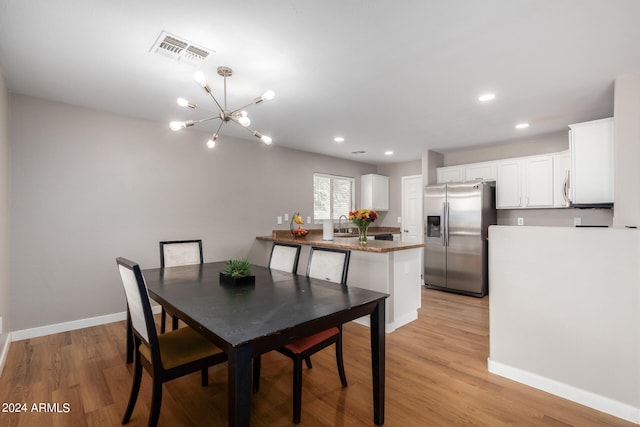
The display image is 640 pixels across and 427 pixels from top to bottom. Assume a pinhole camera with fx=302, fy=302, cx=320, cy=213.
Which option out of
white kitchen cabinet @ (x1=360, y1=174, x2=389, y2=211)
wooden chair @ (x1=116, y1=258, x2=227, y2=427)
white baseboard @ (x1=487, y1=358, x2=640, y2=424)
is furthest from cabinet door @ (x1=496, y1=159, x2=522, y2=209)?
wooden chair @ (x1=116, y1=258, x2=227, y2=427)

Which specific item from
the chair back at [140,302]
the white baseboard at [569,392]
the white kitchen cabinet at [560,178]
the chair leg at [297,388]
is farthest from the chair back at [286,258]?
the white kitchen cabinet at [560,178]

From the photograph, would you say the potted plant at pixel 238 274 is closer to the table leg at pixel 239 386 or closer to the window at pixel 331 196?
the table leg at pixel 239 386

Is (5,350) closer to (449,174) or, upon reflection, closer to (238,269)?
(238,269)

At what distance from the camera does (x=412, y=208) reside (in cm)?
623

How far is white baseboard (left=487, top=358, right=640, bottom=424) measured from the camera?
5.92ft

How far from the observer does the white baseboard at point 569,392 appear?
5.92 feet

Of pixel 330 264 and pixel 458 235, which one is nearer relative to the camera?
pixel 330 264

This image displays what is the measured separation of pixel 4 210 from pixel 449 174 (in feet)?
19.0

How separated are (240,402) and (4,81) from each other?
11.1 ft

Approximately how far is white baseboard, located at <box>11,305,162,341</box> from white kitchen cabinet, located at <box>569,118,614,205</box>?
5.04 metres

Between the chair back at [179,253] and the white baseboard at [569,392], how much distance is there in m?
2.88

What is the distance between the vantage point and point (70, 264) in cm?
321

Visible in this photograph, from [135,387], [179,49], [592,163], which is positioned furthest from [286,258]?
[592,163]

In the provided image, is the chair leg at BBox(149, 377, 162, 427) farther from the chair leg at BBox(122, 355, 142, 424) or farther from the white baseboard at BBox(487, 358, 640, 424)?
the white baseboard at BBox(487, 358, 640, 424)
